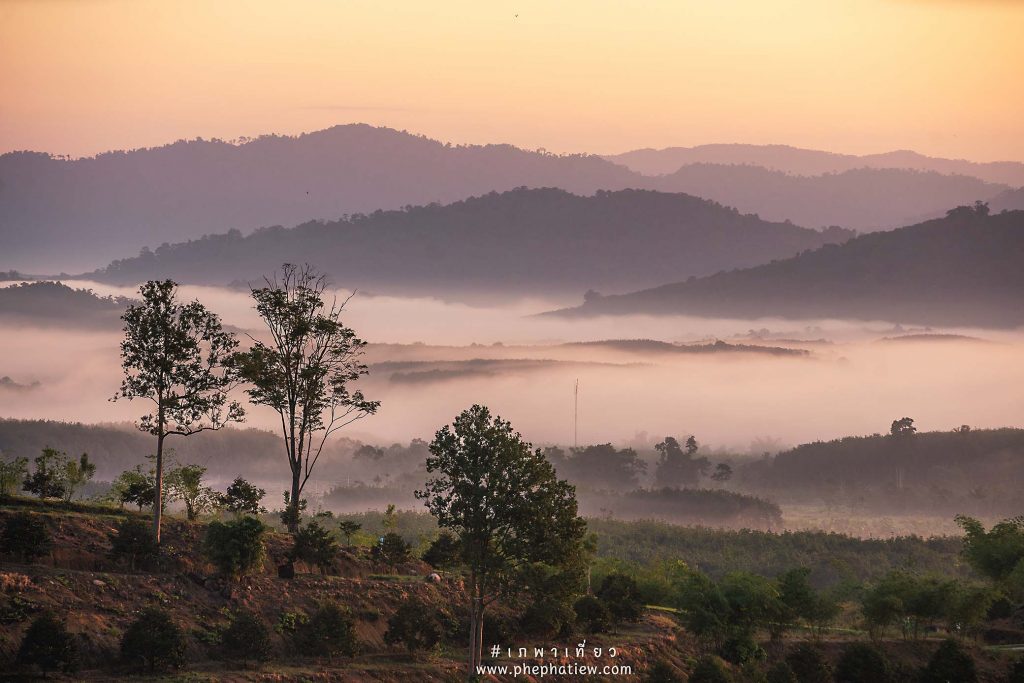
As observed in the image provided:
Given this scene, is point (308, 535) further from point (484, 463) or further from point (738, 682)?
point (738, 682)

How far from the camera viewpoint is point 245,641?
55844mm

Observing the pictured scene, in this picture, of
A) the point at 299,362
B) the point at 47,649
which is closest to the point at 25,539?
the point at 47,649

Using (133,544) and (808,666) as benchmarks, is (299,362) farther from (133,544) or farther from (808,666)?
(808,666)

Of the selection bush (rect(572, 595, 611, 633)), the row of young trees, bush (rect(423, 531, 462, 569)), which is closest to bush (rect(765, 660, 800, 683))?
bush (rect(572, 595, 611, 633))

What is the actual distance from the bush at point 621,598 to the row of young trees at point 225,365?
58.1 ft

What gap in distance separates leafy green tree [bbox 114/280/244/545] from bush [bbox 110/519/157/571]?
4.04ft

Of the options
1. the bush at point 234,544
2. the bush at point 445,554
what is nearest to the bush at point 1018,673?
the bush at point 445,554

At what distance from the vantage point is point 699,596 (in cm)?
7381

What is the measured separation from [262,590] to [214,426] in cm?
1071

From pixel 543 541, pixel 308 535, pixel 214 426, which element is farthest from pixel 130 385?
pixel 543 541

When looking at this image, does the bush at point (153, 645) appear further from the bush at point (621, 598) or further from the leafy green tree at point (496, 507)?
the bush at point (621, 598)

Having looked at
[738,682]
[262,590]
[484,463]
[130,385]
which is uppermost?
[130,385]

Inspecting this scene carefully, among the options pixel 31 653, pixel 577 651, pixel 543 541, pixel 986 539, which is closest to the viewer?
pixel 31 653

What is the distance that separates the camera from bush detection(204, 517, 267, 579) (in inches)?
2375
